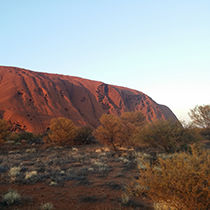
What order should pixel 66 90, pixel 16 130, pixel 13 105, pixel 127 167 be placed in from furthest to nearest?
1. pixel 66 90
2. pixel 13 105
3. pixel 16 130
4. pixel 127 167

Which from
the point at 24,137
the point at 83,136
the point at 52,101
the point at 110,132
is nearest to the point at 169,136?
the point at 110,132

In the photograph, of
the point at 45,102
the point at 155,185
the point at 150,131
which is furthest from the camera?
the point at 45,102

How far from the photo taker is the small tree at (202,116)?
2797 centimetres

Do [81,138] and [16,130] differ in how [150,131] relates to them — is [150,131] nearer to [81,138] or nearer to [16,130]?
[81,138]

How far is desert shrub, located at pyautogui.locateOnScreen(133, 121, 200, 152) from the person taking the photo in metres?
13.8

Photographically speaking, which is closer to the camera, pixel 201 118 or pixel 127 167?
pixel 127 167

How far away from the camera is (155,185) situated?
3.55m

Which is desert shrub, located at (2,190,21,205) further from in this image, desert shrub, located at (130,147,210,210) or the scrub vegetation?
desert shrub, located at (130,147,210,210)

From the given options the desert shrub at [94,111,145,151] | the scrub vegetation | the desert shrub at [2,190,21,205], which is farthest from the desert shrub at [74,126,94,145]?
the desert shrub at [2,190,21,205]

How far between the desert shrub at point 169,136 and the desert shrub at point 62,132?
37.6 ft

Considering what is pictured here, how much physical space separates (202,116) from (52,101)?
1311 inches

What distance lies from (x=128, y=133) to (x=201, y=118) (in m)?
15.5

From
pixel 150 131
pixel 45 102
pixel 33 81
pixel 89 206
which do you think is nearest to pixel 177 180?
pixel 89 206

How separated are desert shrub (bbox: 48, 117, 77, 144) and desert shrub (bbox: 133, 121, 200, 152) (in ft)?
37.6
